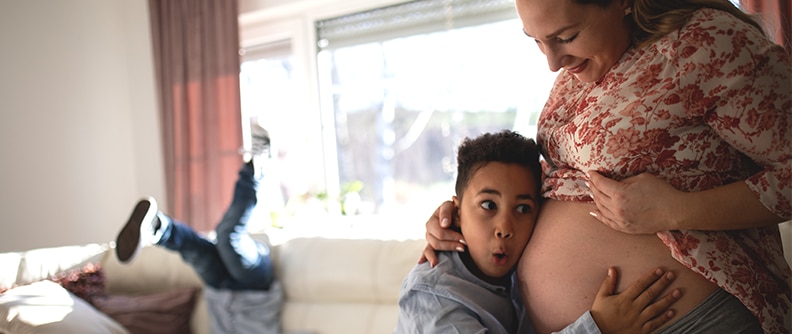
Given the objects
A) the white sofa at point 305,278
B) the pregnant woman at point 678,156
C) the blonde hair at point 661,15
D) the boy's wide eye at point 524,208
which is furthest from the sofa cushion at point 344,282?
the blonde hair at point 661,15

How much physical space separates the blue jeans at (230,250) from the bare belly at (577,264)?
1537mm

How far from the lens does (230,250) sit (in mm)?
2455

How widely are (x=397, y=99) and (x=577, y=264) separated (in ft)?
8.08

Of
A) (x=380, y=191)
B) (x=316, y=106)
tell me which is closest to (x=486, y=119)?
(x=380, y=191)

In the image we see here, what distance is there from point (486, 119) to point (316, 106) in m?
0.97

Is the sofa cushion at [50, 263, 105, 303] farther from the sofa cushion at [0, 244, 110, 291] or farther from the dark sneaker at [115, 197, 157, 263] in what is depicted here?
the dark sneaker at [115, 197, 157, 263]

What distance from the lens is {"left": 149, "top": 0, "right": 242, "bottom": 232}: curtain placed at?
3621mm

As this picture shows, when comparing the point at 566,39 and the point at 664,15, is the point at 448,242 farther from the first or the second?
the point at 664,15

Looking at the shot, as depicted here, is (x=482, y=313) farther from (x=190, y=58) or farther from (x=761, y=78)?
(x=190, y=58)

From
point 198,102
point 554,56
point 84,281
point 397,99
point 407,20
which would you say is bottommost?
point 84,281

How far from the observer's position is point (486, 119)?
10.6ft

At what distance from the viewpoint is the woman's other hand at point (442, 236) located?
1.18 meters

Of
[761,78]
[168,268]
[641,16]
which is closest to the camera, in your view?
[761,78]

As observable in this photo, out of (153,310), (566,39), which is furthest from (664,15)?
(153,310)
